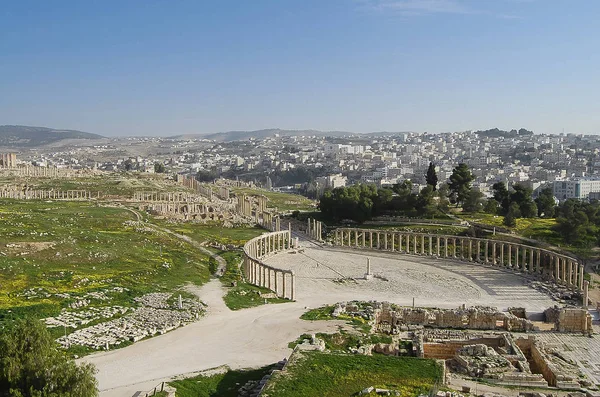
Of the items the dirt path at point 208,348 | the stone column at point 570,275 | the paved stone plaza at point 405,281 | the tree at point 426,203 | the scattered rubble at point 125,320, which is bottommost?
the paved stone plaza at point 405,281

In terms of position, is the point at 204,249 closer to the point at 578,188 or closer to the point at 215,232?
the point at 215,232

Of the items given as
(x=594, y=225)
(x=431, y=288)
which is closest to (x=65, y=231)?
(x=431, y=288)

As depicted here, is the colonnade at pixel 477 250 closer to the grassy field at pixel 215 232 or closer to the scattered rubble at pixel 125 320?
the grassy field at pixel 215 232

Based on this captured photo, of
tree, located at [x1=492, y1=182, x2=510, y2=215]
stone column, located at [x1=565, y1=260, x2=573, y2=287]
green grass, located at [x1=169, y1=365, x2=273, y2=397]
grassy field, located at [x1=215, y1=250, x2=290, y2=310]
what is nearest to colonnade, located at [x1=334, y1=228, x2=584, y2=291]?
stone column, located at [x1=565, y1=260, x2=573, y2=287]

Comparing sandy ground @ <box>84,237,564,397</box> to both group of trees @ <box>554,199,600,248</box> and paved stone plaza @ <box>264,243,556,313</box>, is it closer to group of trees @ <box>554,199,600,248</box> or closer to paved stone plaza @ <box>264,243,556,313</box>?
paved stone plaza @ <box>264,243,556,313</box>

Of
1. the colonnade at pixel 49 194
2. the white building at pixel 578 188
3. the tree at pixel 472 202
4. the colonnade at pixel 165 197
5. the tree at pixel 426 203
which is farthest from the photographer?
the white building at pixel 578 188

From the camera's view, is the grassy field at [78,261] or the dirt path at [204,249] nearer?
the grassy field at [78,261]

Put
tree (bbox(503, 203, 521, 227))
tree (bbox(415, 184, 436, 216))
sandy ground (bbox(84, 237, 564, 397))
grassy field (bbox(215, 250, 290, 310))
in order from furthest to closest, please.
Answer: tree (bbox(415, 184, 436, 216))
tree (bbox(503, 203, 521, 227))
grassy field (bbox(215, 250, 290, 310))
sandy ground (bbox(84, 237, 564, 397))

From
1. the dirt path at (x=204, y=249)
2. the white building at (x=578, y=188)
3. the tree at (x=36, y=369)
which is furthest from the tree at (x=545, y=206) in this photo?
the tree at (x=36, y=369)
